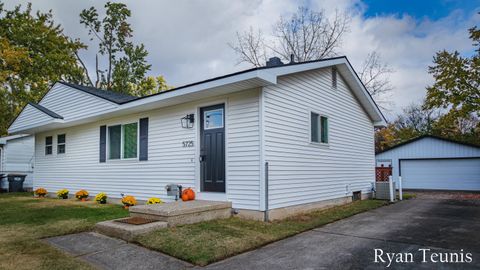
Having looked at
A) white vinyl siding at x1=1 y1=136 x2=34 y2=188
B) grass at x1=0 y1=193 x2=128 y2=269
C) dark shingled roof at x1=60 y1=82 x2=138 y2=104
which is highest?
dark shingled roof at x1=60 y1=82 x2=138 y2=104

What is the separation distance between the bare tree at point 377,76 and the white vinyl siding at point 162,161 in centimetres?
1858

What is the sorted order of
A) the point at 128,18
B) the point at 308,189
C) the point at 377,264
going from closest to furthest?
the point at 377,264
the point at 308,189
the point at 128,18

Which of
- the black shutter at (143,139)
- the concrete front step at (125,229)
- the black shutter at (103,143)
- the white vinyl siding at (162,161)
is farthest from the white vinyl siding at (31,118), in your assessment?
the concrete front step at (125,229)

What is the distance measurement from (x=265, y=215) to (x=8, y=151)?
1872 cm

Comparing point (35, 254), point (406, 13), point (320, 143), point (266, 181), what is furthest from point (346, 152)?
point (406, 13)

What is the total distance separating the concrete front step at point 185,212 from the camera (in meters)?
5.82

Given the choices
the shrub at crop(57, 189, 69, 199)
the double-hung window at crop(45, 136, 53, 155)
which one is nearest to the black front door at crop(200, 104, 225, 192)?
the shrub at crop(57, 189, 69, 199)

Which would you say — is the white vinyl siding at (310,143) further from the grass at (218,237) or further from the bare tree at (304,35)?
the bare tree at (304,35)

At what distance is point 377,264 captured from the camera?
4012 mm

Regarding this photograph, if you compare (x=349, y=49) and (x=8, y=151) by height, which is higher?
(x=349, y=49)

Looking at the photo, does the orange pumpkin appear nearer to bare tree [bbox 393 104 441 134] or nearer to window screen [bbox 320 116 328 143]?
window screen [bbox 320 116 328 143]

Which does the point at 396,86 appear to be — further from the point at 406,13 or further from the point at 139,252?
the point at 139,252

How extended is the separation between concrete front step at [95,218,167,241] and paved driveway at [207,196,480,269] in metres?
1.77

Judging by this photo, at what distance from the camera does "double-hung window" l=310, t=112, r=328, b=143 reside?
8.73 meters
